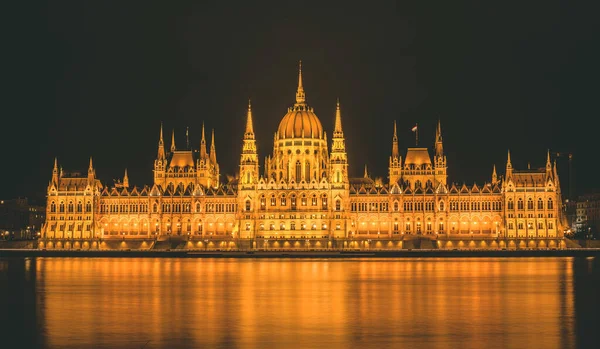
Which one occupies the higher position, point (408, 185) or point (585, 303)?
point (408, 185)

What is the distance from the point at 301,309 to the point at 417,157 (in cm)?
11458

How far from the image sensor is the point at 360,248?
147500mm

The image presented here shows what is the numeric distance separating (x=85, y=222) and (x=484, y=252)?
2392 inches

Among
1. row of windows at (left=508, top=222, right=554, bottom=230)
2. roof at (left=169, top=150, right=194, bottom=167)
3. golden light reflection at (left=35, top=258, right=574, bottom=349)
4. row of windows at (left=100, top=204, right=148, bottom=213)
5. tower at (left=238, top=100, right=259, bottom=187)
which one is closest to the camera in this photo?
golden light reflection at (left=35, top=258, right=574, bottom=349)

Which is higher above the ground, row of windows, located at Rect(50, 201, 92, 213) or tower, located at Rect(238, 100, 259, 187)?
tower, located at Rect(238, 100, 259, 187)

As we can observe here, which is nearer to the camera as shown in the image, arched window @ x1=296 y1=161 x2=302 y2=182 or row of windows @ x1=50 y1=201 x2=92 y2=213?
row of windows @ x1=50 y1=201 x2=92 y2=213

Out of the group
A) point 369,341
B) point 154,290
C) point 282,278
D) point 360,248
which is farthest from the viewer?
point 360,248

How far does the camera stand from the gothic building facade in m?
152

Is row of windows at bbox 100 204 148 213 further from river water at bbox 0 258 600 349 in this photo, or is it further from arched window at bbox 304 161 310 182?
river water at bbox 0 258 600 349

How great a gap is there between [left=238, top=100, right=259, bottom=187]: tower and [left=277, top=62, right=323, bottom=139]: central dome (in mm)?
5478

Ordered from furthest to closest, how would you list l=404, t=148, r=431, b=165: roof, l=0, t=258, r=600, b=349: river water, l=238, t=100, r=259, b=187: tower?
l=404, t=148, r=431, b=165: roof → l=238, t=100, r=259, b=187: tower → l=0, t=258, r=600, b=349: river water

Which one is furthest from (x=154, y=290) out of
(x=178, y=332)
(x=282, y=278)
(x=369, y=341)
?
(x=369, y=341)

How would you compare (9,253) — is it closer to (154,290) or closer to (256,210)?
(256,210)

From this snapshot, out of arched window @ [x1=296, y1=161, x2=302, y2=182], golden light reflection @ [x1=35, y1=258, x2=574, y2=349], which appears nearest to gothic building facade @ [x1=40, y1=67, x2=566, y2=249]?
arched window @ [x1=296, y1=161, x2=302, y2=182]
